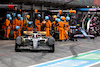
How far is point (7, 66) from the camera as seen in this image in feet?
22.4

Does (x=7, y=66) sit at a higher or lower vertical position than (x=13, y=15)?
lower

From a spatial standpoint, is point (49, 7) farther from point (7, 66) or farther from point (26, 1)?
point (7, 66)

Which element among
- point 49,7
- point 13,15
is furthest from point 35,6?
point 13,15

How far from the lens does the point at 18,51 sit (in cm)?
996

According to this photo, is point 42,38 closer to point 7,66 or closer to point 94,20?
point 7,66

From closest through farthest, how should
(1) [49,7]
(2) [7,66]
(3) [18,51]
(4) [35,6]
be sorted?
1. (2) [7,66]
2. (3) [18,51]
3. (4) [35,6]
4. (1) [49,7]

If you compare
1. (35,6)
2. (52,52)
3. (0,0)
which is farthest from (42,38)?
(35,6)

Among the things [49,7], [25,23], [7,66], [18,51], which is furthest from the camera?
[49,7]

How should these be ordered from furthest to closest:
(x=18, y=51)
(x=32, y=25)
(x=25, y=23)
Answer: (x=25, y=23) → (x=32, y=25) → (x=18, y=51)

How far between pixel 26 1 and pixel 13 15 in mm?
1728

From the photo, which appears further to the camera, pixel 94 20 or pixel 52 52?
pixel 94 20

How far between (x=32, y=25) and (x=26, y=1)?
2334 millimetres

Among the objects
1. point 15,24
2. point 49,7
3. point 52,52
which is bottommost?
point 52,52

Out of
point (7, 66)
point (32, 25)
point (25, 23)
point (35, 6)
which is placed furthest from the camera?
point (35, 6)
